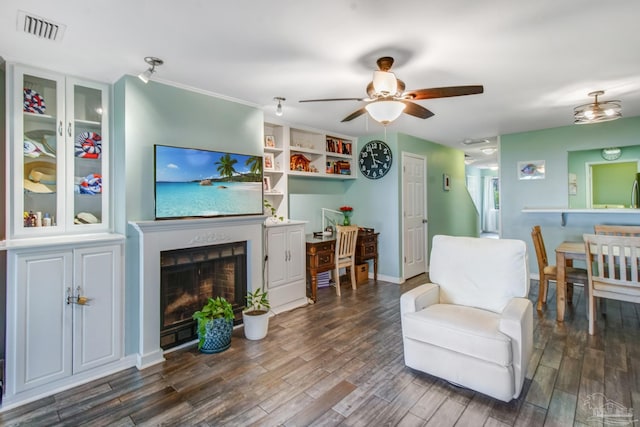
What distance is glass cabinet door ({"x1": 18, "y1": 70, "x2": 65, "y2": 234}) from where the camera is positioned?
226 cm

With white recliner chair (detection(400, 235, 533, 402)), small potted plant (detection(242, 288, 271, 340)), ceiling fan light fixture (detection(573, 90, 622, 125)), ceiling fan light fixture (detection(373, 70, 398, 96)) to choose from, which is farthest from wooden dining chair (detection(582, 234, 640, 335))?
small potted plant (detection(242, 288, 271, 340))

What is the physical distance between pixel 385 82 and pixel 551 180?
4.10m

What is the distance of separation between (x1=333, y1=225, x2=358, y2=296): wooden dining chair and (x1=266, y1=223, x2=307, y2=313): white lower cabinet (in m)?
0.54

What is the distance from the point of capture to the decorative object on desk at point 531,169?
4.87 meters

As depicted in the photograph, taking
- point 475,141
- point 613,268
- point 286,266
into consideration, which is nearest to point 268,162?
point 286,266

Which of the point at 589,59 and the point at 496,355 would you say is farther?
the point at 589,59

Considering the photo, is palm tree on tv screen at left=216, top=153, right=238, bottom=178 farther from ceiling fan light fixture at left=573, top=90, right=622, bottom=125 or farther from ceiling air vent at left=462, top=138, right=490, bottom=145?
ceiling air vent at left=462, top=138, right=490, bottom=145

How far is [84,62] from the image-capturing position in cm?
232

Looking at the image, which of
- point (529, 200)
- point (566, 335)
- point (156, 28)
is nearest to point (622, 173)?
point (529, 200)

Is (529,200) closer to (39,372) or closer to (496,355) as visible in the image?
(496,355)

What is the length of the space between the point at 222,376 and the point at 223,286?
1007mm

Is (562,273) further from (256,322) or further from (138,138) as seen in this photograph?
(138,138)

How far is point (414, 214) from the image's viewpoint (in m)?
5.25

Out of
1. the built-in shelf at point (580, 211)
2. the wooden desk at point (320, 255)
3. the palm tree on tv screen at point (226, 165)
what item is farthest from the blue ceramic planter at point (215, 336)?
the built-in shelf at point (580, 211)
